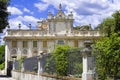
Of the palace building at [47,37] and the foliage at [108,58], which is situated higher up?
the palace building at [47,37]

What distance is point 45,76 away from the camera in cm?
2238

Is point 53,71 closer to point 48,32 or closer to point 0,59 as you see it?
point 48,32

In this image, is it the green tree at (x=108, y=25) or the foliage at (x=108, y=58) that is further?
the green tree at (x=108, y=25)

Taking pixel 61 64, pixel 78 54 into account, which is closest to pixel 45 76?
pixel 61 64

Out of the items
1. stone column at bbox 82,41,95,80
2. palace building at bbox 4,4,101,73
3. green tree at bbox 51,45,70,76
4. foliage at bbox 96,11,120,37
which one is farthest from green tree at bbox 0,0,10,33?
palace building at bbox 4,4,101,73

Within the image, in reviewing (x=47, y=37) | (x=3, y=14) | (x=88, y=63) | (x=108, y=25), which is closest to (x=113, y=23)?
(x=108, y=25)

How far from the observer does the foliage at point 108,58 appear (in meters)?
12.8

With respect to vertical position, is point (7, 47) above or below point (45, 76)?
above

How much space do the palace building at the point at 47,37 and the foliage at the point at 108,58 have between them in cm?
5599

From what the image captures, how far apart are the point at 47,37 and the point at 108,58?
58656 mm

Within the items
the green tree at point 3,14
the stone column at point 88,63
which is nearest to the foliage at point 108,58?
the stone column at point 88,63

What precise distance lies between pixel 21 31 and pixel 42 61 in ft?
155

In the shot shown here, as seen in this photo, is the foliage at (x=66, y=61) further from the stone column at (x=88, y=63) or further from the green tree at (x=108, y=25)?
the green tree at (x=108, y=25)

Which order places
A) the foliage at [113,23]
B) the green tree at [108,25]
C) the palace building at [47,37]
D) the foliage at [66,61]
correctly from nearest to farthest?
the foliage at [66,61]
the foliage at [113,23]
the green tree at [108,25]
the palace building at [47,37]
